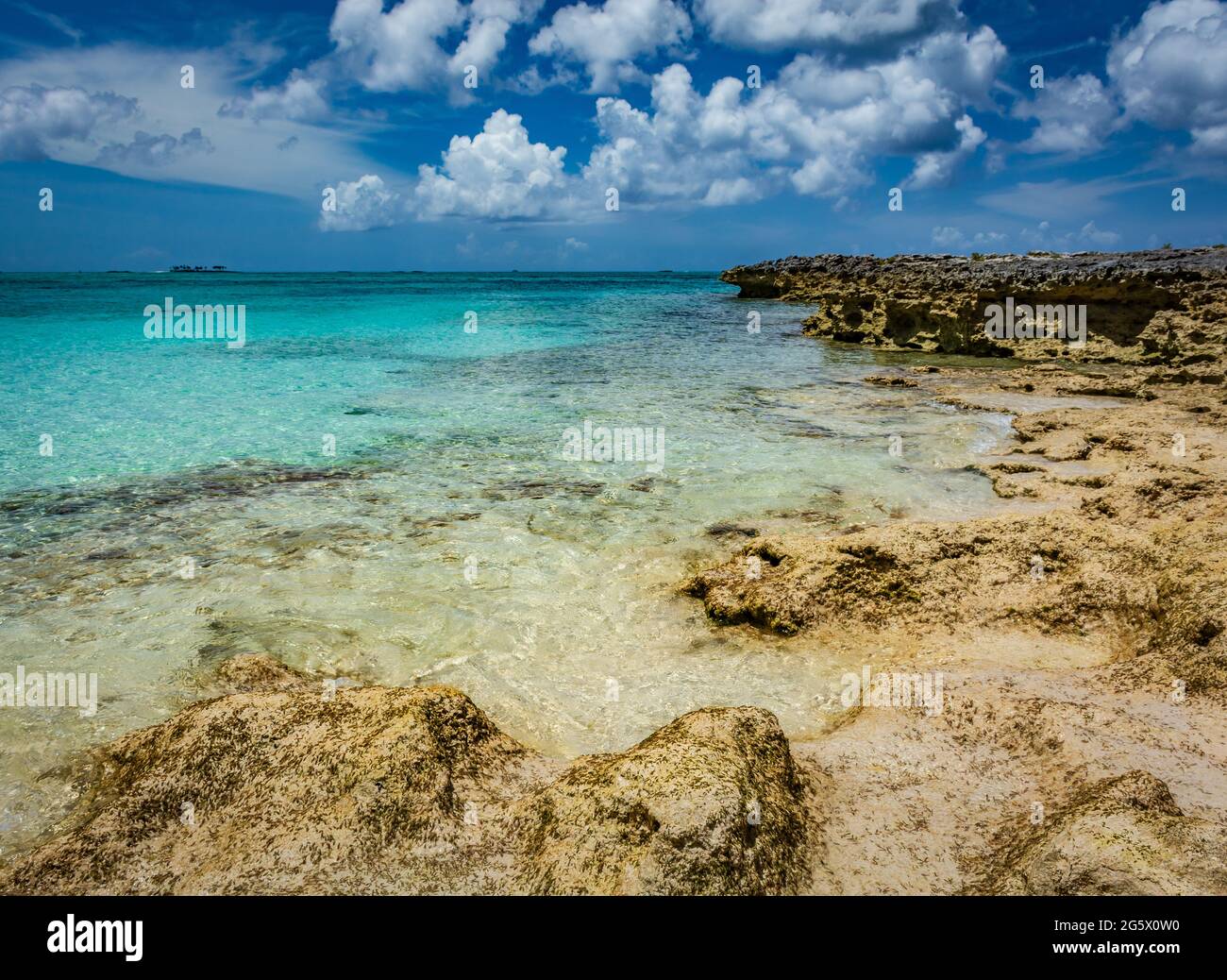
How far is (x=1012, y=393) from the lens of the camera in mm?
13820

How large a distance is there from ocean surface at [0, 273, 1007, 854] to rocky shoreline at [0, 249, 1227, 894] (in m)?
0.51

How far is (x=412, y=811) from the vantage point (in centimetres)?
273

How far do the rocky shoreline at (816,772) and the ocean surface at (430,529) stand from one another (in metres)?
0.51

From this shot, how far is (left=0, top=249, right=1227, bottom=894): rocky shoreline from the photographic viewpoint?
7.98ft

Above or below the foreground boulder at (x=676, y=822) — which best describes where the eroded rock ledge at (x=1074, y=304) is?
above

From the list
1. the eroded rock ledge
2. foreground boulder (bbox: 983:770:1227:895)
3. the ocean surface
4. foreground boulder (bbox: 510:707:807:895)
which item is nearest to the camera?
foreground boulder (bbox: 983:770:1227:895)

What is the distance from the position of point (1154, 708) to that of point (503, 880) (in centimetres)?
325

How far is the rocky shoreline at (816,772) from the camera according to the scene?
2.43 meters

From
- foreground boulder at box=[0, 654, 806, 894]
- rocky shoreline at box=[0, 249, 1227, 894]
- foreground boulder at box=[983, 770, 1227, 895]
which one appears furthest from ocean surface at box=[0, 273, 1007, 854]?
foreground boulder at box=[983, 770, 1227, 895]

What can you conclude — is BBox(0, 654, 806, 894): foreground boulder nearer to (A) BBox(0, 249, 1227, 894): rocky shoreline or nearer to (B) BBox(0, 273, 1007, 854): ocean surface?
(A) BBox(0, 249, 1227, 894): rocky shoreline

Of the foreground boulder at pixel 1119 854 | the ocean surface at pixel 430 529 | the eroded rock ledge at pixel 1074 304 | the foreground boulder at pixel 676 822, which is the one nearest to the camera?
the foreground boulder at pixel 1119 854

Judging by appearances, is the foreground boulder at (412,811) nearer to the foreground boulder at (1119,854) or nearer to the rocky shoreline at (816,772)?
the rocky shoreline at (816,772)

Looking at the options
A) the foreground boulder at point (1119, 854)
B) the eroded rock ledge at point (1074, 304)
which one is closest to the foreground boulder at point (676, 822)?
the foreground boulder at point (1119, 854)

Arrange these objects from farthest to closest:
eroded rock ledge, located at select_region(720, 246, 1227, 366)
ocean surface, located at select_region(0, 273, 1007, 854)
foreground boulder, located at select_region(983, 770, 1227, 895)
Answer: eroded rock ledge, located at select_region(720, 246, 1227, 366) → ocean surface, located at select_region(0, 273, 1007, 854) → foreground boulder, located at select_region(983, 770, 1227, 895)
